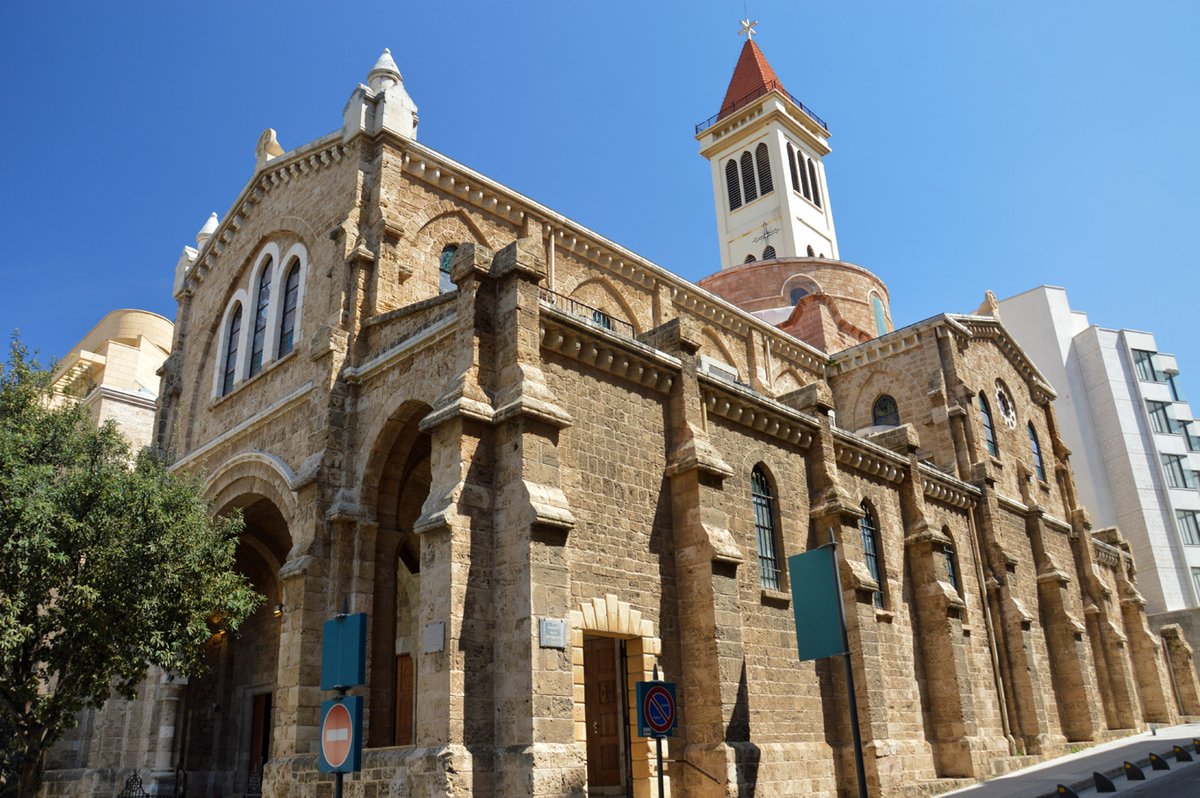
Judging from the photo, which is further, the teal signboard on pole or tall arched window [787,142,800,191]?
tall arched window [787,142,800,191]

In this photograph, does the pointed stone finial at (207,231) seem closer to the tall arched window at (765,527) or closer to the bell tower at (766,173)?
the tall arched window at (765,527)

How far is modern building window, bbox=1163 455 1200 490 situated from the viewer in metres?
47.0

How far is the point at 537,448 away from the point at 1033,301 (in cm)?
4756

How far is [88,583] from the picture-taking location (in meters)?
15.0

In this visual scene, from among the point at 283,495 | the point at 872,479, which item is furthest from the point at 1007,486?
the point at 283,495

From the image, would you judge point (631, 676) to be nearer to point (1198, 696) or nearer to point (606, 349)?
point (606, 349)

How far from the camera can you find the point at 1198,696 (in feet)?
125

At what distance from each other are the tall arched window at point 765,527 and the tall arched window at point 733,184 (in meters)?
35.5

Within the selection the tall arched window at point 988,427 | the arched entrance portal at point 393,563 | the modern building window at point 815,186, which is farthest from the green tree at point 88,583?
the modern building window at point 815,186

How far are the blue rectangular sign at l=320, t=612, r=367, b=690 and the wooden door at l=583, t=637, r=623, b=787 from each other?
649 centimetres

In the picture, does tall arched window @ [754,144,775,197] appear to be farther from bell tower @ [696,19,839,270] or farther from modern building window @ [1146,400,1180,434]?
modern building window @ [1146,400,1180,434]

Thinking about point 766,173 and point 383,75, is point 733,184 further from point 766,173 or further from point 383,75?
point 383,75

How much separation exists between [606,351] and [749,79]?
142ft

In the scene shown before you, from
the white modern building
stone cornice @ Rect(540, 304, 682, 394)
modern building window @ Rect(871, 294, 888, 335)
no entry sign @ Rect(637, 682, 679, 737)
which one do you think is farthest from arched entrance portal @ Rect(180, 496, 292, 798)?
the white modern building
